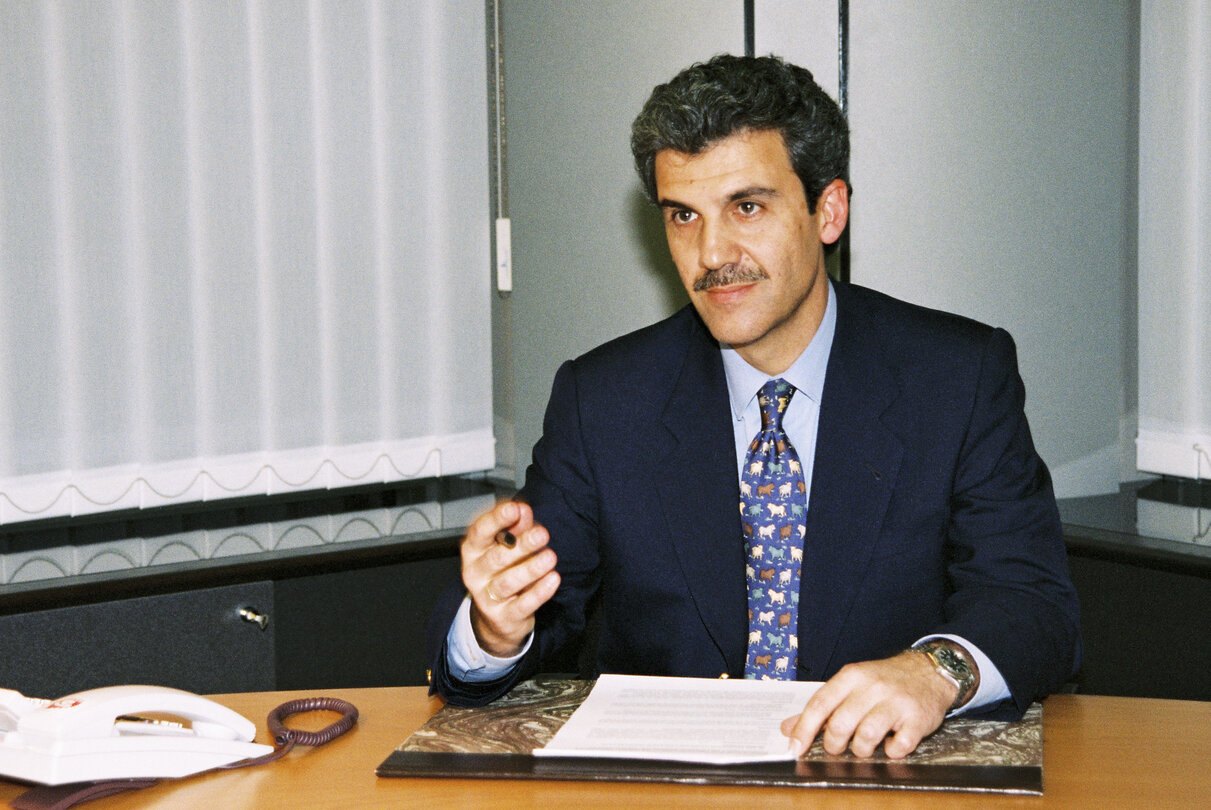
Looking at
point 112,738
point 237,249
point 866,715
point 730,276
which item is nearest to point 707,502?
point 730,276

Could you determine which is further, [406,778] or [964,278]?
[964,278]

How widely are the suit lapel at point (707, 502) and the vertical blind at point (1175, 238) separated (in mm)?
947

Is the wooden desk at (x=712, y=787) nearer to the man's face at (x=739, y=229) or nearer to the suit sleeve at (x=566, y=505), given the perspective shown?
the suit sleeve at (x=566, y=505)

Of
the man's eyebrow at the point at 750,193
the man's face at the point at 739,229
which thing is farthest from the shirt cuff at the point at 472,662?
A: the man's eyebrow at the point at 750,193

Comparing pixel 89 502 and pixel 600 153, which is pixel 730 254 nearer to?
pixel 600 153

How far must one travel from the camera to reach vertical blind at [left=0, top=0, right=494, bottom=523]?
2.39 metres

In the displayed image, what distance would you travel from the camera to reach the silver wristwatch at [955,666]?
4.55 ft

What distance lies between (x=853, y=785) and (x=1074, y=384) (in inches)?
58.5

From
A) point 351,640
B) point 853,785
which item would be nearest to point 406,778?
point 853,785

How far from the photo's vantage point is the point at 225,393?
2596mm

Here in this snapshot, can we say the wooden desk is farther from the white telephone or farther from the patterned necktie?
the patterned necktie

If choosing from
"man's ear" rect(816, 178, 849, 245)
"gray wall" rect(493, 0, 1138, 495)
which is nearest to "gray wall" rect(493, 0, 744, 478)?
"gray wall" rect(493, 0, 1138, 495)

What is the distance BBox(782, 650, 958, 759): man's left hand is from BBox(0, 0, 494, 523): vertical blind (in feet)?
5.45

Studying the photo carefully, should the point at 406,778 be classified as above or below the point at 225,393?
below
